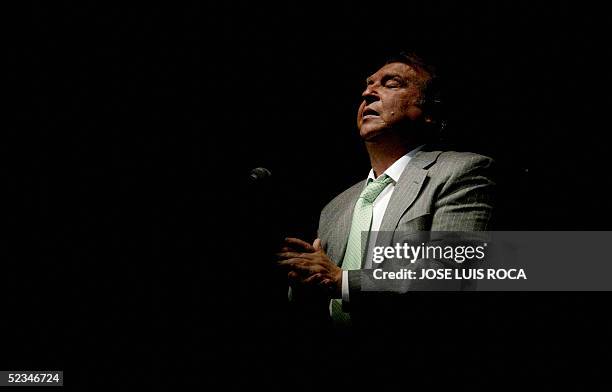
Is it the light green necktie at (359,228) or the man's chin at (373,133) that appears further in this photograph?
the man's chin at (373,133)

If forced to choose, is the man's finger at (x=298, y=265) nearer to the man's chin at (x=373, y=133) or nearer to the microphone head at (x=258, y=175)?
the microphone head at (x=258, y=175)

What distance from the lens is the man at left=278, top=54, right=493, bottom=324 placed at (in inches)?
70.7

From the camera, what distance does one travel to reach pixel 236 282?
220cm

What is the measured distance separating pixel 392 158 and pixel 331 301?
65cm

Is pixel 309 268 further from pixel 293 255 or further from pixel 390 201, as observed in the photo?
pixel 390 201

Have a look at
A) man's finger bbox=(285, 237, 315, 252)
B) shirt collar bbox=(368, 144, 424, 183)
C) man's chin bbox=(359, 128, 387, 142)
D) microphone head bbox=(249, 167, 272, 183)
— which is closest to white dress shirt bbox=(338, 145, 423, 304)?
shirt collar bbox=(368, 144, 424, 183)

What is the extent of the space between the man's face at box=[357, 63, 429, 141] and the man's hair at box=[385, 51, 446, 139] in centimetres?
2

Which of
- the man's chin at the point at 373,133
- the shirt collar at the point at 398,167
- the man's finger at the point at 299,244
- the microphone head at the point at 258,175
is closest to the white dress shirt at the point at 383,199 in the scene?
the shirt collar at the point at 398,167

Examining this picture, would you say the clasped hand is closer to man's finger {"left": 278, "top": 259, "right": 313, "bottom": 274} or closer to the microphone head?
man's finger {"left": 278, "top": 259, "right": 313, "bottom": 274}

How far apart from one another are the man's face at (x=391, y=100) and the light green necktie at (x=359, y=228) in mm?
206

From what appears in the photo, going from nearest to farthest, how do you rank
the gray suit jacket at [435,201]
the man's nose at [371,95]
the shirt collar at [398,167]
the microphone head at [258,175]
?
the gray suit jacket at [435,201]
the microphone head at [258,175]
the shirt collar at [398,167]
the man's nose at [371,95]

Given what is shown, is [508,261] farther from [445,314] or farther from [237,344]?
[237,344]

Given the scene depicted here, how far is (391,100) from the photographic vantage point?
222 centimetres

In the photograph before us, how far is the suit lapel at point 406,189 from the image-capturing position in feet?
6.31
